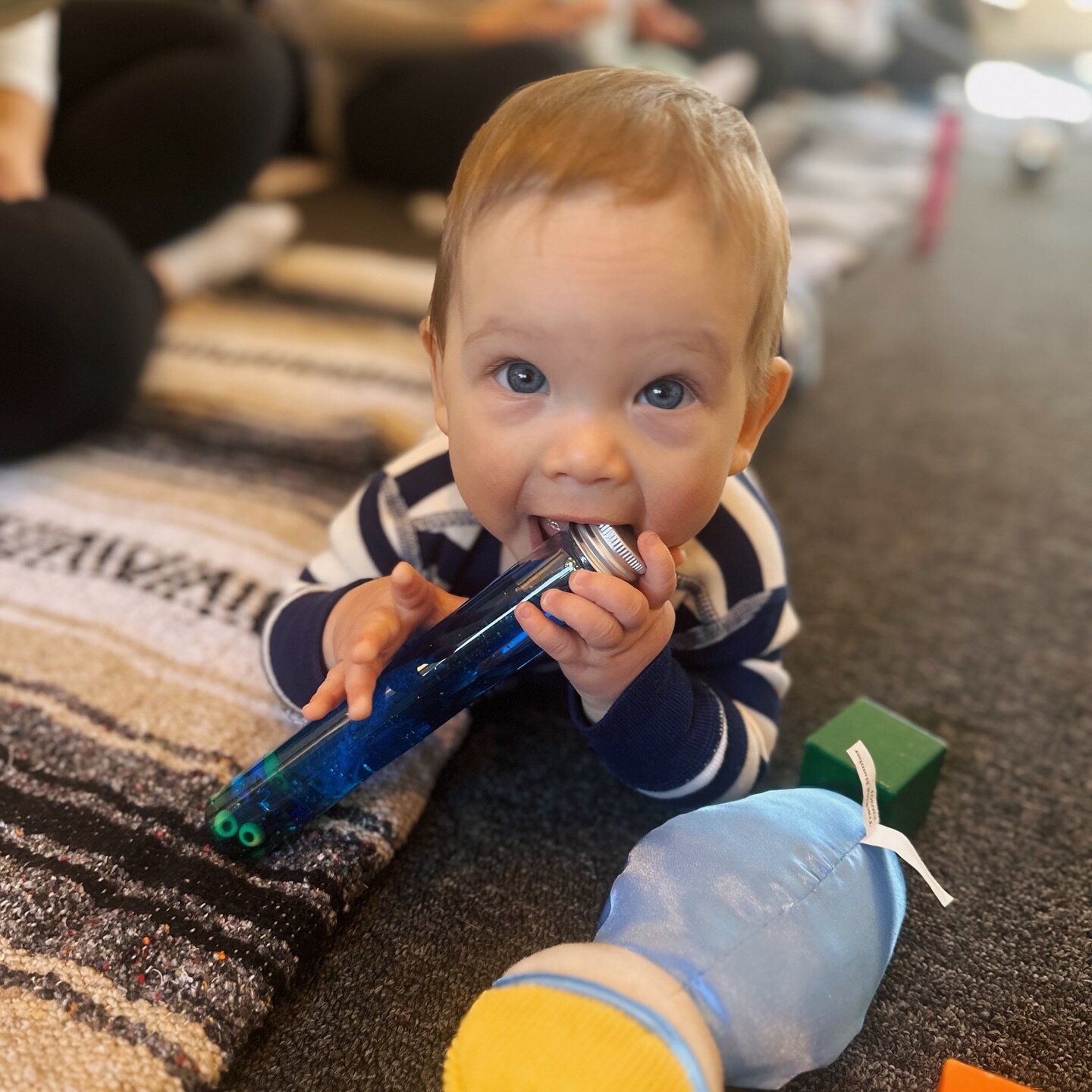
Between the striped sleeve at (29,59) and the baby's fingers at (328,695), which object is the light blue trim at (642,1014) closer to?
the baby's fingers at (328,695)

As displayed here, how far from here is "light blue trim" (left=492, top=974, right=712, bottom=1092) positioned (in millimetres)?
399

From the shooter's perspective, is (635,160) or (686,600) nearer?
(635,160)

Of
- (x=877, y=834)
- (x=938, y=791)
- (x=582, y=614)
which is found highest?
(x=582, y=614)

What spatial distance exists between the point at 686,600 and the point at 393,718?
0.62 ft

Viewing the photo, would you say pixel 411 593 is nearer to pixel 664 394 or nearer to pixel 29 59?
pixel 664 394

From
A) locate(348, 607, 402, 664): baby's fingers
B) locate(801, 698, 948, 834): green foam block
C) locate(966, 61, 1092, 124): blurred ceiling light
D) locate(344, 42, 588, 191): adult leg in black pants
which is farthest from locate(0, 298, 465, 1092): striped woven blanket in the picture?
locate(966, 61, 1092, 124): blurred ceiling light

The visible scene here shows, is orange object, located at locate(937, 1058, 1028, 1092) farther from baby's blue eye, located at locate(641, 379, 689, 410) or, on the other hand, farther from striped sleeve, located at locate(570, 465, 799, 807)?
baby's blue eye, located at locate(641, 379, 689, 410)

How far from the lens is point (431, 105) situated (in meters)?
1.71

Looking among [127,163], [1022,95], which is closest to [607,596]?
[127,163]

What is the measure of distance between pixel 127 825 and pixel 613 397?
1.19 feet

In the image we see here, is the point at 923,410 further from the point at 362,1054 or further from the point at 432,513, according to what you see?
the point at 362,1054

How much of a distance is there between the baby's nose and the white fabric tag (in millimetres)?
203

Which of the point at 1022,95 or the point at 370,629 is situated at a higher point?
the point at 370,629

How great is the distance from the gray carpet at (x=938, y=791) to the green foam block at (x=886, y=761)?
4 centimetres
